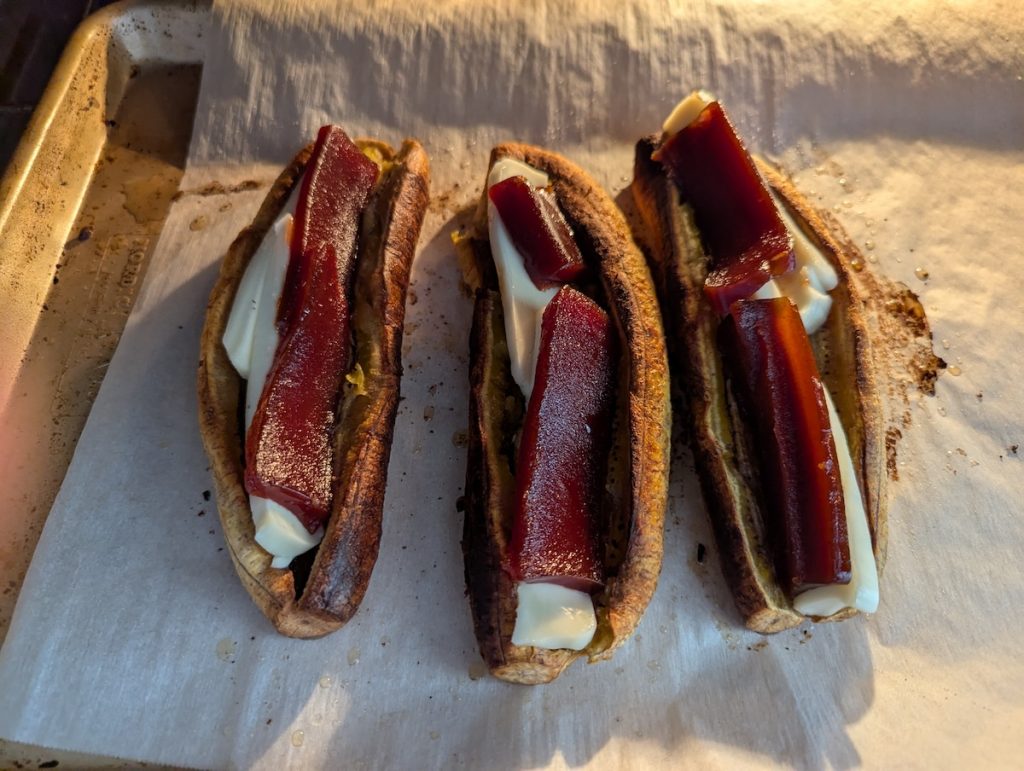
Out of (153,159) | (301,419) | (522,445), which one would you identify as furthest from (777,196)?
(153,159)

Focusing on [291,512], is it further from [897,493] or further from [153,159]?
[897,493]

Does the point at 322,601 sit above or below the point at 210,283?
below

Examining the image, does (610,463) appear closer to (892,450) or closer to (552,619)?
(552,619)

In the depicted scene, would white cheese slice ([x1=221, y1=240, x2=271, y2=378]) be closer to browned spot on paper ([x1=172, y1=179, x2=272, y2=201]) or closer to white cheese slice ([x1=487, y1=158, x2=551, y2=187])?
browned spot on paper ([x1=172, y1=179, x2=272, y2=201])

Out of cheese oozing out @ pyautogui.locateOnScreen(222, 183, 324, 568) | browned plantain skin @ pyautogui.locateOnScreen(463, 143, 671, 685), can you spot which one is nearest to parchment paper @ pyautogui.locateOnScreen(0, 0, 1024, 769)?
browned plantain skin @ pyautogui.locateOnScreen(463, 143, 671, 685)

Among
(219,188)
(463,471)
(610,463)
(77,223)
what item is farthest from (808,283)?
(77,223)

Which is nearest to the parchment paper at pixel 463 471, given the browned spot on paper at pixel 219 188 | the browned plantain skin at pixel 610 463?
the browned spot on paper at pixel 219 188

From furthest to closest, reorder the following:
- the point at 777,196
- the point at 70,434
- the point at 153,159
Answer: the point at 153,159 → the point at 777,196 → the point at 70,434

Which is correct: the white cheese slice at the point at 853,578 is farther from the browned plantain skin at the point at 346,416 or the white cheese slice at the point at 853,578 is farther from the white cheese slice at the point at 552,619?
the browned plantain skin at the point at 346,416
